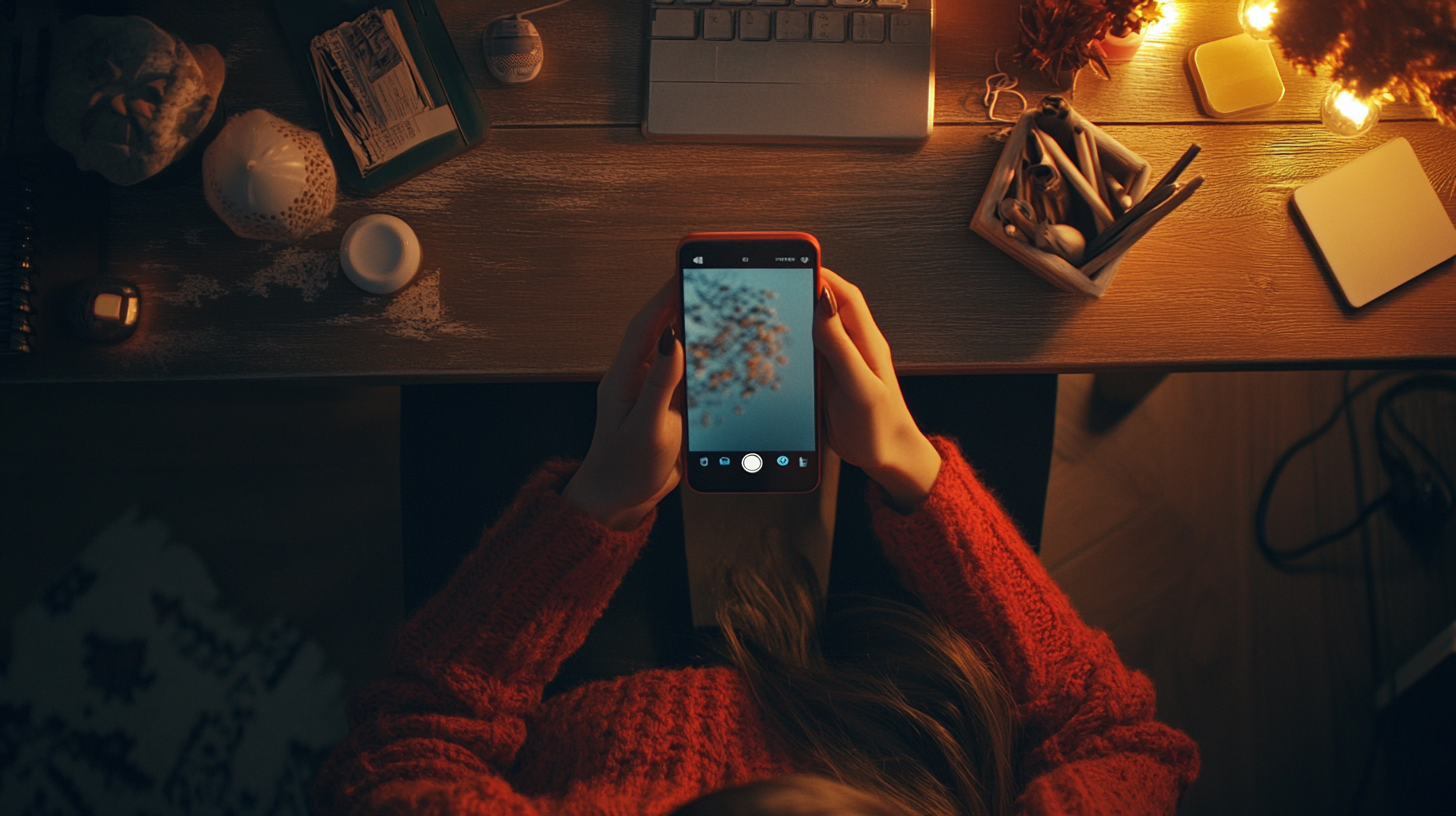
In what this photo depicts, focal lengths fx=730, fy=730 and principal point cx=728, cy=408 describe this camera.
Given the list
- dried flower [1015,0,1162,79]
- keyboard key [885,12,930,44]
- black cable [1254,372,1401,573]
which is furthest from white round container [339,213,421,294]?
black cable [1254,372,1401,573]

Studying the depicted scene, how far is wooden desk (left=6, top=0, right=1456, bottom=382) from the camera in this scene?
0.83m

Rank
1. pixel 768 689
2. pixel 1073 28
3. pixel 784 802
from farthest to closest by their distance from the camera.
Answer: pixel 768 689 → pixel 1073 28 → pixel 784 802

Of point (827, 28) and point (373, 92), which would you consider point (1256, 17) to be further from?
point (373, 92)

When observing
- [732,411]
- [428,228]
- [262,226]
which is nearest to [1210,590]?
[732,411]

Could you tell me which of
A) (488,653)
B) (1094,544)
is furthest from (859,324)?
(1094,544)

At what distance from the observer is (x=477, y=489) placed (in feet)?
3.46

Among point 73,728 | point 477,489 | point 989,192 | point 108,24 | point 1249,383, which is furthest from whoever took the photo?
A: point 1249,383

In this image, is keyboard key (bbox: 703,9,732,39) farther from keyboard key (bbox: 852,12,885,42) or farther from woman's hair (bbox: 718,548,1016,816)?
woman's hair (bbox: 718,548,1016,816)

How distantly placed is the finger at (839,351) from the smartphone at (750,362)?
34mm

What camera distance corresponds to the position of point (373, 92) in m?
0.84

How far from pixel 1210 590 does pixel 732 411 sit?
1207 millimetres

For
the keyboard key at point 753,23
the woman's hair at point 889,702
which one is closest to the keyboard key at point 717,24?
the keyboard key at point 753,23

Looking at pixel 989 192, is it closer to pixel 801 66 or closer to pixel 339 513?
pixel 801 66

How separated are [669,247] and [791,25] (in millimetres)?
294
